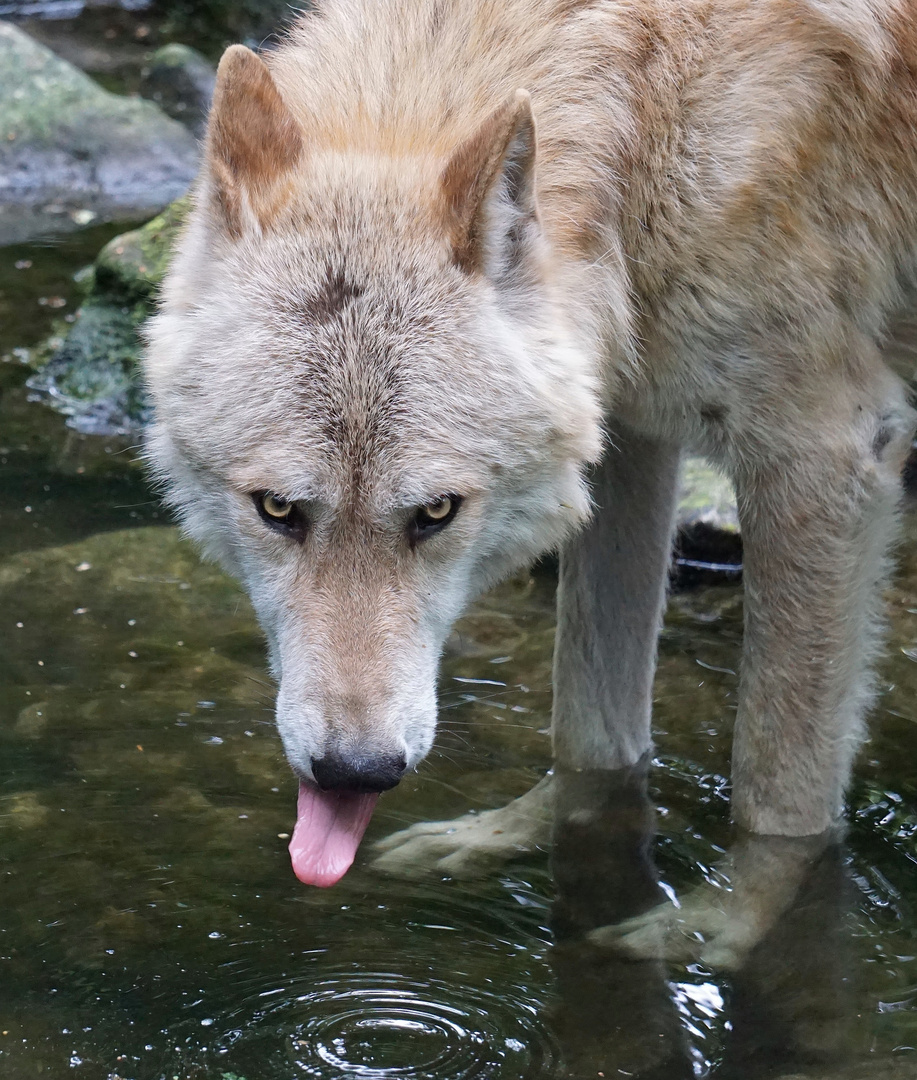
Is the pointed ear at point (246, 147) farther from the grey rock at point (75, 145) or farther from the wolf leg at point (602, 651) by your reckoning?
the grey rock at point (75, 145)

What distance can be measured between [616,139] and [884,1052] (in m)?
2.73

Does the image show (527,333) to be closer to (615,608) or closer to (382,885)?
(615,608)

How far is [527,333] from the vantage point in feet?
12.1

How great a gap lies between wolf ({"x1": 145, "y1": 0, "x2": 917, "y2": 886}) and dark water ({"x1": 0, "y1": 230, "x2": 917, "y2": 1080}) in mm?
416

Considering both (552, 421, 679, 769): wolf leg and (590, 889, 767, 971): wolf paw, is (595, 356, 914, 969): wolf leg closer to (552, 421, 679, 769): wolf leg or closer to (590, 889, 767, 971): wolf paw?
(590, 889, 767, 971): wolf paw

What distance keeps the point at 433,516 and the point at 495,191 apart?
834 mm

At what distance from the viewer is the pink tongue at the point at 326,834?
12.0ft

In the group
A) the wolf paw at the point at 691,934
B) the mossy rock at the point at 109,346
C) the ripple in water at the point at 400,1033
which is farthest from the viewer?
the mossy rock at the point at 109,346

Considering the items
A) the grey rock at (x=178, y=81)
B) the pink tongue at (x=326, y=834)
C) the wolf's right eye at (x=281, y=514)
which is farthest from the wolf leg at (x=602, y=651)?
the grey rock at (x=178, y=81)

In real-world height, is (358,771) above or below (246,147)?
below

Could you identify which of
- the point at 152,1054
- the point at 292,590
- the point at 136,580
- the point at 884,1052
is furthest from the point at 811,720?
the point at 136,580

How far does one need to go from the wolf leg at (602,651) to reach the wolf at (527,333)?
0.03 metres

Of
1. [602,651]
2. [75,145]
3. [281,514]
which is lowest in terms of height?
[75,145]

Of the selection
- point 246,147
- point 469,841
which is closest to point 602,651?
point 469,841
